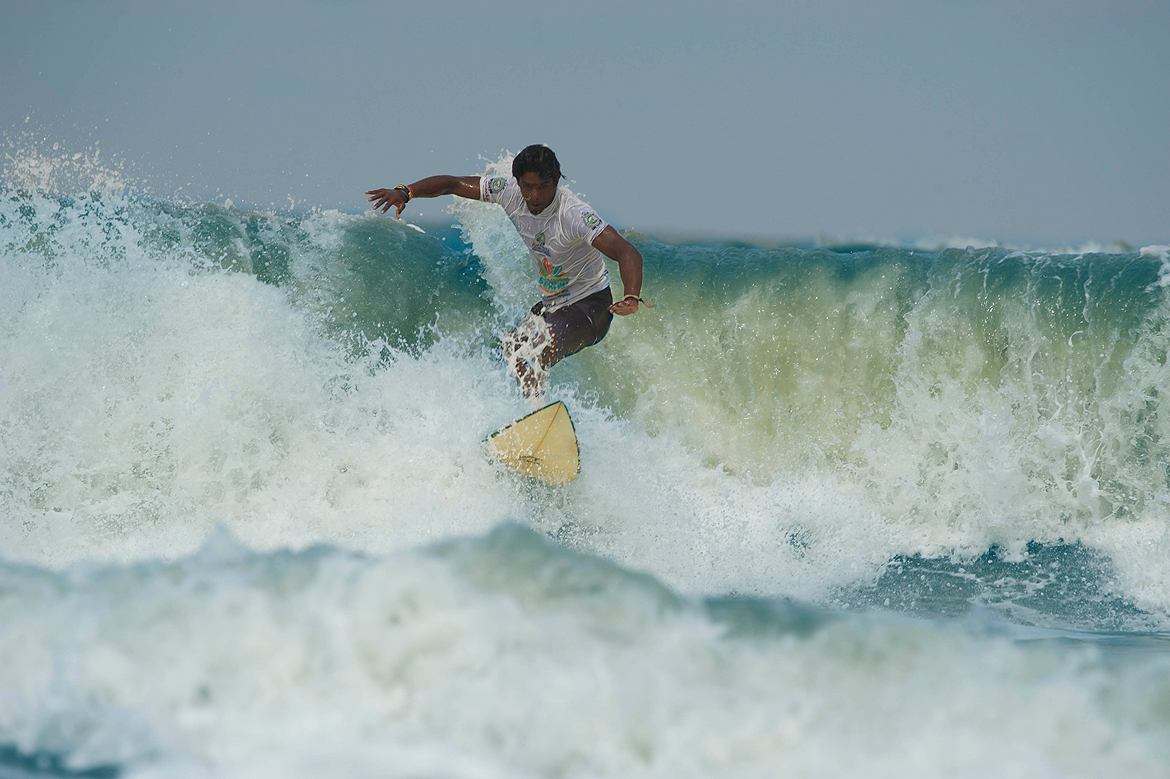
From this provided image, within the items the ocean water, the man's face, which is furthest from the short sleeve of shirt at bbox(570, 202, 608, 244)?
the ocean water

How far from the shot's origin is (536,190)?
462 cm

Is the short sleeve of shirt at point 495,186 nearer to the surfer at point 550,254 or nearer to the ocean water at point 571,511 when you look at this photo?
the surfer at point 550,254

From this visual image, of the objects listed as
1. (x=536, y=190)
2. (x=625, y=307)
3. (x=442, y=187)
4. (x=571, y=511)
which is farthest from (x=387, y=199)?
(x=571, y=511)

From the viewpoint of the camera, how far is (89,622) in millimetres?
2818

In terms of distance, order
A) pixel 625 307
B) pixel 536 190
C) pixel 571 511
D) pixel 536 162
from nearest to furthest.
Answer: pixel 625 307, pixel 536 162, pixel 536 190, pixel 571 511

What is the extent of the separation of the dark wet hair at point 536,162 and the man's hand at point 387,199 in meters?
0.82

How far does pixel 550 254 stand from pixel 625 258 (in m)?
0.60

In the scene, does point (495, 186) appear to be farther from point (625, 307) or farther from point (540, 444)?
point (540, 444)

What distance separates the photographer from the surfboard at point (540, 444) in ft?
17.5

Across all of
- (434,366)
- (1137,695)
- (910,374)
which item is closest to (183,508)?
(434,366)

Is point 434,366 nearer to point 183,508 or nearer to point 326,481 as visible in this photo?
point 326,481

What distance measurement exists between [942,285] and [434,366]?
474cm

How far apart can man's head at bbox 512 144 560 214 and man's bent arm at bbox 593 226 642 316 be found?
0.38m

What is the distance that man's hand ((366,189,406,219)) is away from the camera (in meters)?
4.91
